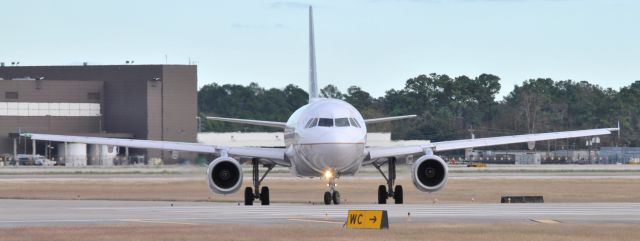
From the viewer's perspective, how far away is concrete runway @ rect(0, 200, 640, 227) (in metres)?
33.1

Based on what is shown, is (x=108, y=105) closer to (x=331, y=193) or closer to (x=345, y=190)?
(x=345, y=190)

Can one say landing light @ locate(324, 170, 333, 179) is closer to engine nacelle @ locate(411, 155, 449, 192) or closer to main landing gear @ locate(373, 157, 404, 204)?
engine nacelle @ locate(411, 155, 449, 192)

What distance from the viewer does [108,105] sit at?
135 meters

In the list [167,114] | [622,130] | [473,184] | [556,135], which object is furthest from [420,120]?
[556,135]

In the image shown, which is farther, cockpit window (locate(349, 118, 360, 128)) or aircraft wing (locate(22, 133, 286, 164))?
aircraft wing (locate(22, 133, 286, 164))

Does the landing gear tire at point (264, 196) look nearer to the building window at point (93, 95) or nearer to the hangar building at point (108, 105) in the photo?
the hangar building at point (108, 105)

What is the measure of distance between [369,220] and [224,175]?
14463 mm

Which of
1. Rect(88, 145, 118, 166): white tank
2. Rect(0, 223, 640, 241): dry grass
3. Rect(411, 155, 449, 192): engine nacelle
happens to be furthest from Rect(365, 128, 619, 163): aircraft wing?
Rect(88, 145, 118, 166): white tank

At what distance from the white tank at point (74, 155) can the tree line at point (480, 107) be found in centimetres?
3615

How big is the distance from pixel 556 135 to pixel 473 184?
18260 mm

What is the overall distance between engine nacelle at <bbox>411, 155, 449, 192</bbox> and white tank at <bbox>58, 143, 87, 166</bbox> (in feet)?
283

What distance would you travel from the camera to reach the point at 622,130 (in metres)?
156

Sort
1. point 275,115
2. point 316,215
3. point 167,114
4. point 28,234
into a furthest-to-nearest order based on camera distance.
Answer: point 275,115 < point 167,114 < point 316,215 < point 28,234

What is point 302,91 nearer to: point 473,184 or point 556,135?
point 473,184
